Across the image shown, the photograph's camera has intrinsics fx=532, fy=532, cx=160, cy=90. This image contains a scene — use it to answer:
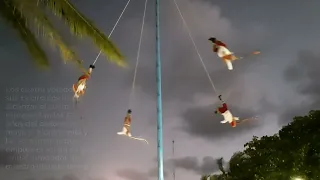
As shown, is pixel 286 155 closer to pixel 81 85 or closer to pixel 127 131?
pixel 127 131

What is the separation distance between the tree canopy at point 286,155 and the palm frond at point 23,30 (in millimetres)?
14254

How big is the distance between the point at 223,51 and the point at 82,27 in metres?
2.84

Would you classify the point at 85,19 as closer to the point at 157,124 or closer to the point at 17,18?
the point at 17,18

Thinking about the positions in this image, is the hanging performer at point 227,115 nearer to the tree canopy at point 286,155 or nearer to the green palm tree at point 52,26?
the green palm tree at point 52,26

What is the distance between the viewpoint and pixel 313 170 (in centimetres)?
2350

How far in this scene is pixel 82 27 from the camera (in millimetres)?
10523

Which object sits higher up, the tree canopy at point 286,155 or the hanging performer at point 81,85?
the tree canopy at point 286,155

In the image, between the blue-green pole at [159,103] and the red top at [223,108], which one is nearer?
the blue-green pole at [159,103]

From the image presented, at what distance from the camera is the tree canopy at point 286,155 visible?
23.5 metres

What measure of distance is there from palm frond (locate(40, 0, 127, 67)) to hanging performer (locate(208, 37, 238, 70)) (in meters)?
2.08

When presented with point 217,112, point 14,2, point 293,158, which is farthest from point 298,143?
point 14,2

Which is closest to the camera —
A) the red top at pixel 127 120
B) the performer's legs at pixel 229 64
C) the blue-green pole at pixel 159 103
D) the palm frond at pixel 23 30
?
the blue-green pole at pixel 159 103

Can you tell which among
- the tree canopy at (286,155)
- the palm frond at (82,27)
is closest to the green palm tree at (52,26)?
the palm frond at (82,27)

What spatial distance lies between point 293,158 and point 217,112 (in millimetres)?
14576
